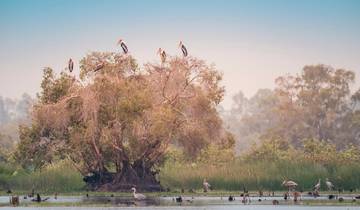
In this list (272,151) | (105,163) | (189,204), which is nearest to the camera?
(189,204)

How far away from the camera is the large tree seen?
47.7 metres

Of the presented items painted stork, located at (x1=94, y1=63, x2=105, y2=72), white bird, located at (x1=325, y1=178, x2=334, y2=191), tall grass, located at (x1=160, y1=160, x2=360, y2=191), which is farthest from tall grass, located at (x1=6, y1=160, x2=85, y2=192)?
white bird, located at (x1=325, y1=178, x2=334, y2=191)

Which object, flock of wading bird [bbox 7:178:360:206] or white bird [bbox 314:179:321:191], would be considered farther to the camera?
white bird [bbox 314:179:321:191]

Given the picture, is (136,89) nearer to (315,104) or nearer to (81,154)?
(81,154)

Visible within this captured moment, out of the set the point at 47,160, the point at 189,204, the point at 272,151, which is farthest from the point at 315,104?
the point at 189,204

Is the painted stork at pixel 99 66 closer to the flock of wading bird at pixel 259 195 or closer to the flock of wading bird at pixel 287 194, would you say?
the flock of wading bird at pixel 259 195

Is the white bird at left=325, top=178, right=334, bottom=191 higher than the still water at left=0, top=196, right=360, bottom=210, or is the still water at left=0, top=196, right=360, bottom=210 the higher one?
the white bird at left=325, top=178, right=334, bottom=191

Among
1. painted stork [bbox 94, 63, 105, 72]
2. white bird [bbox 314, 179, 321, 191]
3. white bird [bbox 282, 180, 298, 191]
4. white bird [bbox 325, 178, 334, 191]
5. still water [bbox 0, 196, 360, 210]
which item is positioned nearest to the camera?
still water [bbox 0, 196, 360, 210]

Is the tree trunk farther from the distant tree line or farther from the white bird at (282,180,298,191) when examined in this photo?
the distant tree line

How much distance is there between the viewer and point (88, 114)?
48031 millimetres

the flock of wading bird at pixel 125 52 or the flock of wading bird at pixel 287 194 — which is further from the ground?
the flock of wading bird at pixel 125 52

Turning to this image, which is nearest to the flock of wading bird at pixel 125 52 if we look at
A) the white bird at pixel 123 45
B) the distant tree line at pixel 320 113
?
the white bird at pixel 123 45

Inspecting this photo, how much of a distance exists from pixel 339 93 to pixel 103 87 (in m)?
52.2

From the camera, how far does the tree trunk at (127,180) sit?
155ft
